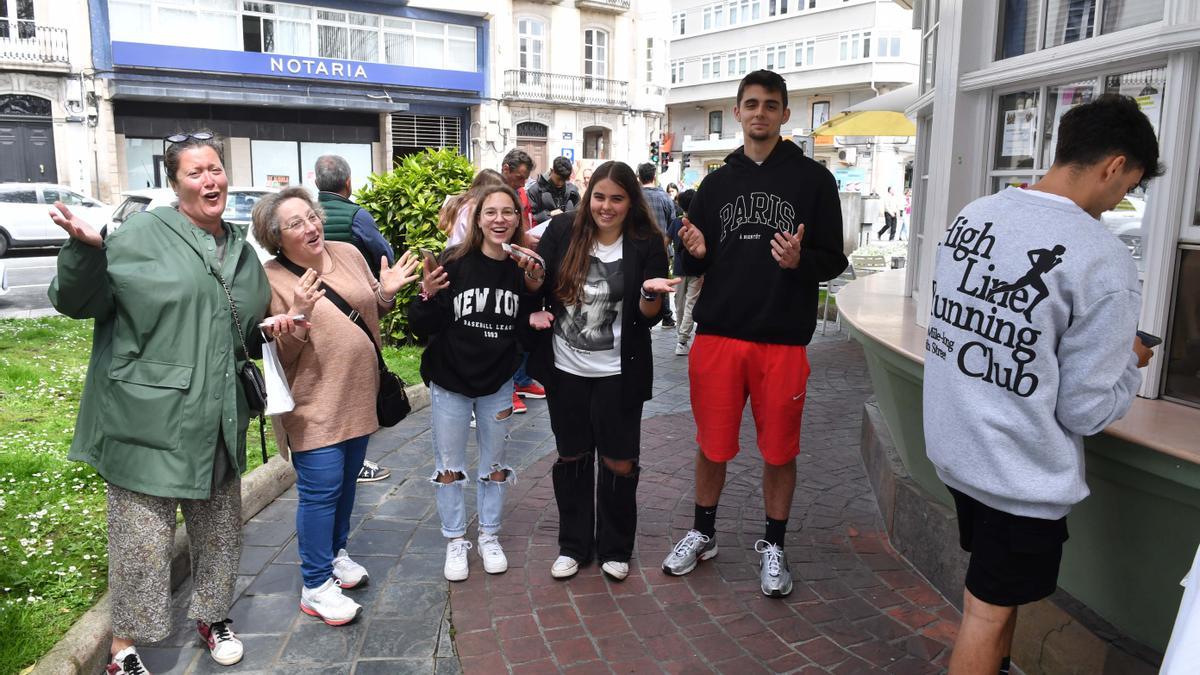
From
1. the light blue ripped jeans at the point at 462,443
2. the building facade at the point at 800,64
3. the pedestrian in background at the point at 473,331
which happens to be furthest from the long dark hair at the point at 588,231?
the building facade at the point at 800,64

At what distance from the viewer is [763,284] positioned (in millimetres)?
3707

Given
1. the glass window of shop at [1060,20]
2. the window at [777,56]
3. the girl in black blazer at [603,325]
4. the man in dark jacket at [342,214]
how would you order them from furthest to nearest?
the window at [777,56] → the man in dark jacket at [342,214] → the girl in black blazer at [603,325] → the glass window of shop at [1060,20]

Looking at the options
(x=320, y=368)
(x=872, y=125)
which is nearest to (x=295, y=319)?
(x=320, y=368)

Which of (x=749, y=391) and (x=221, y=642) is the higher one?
(x=749, y=391)

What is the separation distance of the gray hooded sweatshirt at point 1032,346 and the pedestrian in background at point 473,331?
193cm

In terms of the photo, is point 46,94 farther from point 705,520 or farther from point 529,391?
point 705,520

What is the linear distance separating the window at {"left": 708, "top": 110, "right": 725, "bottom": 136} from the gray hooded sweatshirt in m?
49.9

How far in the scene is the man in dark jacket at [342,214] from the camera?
516 centimetres

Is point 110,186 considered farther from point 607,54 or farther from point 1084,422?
point 1084,422

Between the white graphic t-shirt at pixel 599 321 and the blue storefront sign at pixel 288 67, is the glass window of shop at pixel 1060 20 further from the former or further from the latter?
the blue storefront sign at pixel 288 67

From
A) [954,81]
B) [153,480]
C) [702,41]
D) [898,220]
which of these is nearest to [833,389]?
[954,81]

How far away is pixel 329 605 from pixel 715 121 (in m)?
50.2

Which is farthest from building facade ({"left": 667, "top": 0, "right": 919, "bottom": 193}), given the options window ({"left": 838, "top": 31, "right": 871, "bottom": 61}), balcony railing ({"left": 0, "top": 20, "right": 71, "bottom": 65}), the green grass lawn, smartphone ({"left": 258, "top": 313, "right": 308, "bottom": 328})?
smartphone ({"left": 258, "top": 313, "right": 308, "bottom": 328})

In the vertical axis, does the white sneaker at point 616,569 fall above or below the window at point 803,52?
below
